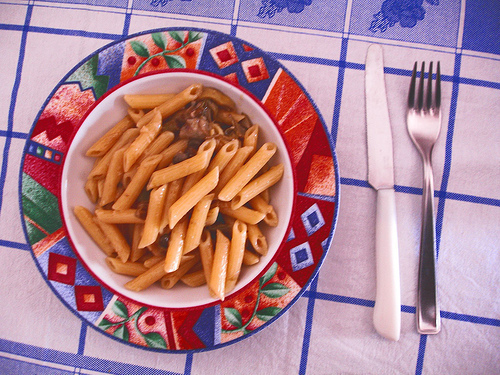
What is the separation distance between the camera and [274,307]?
47.3 inches

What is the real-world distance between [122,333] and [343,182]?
93cm

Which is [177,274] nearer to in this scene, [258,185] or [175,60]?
[258,185]

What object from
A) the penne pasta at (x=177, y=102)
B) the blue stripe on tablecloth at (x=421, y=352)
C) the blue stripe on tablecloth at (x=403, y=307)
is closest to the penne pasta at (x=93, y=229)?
the penne pasta at (x=177, y=102)

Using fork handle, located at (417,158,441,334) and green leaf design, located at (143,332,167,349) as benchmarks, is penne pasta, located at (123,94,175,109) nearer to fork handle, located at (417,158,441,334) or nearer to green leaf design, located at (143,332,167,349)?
green leaf design, located at (143,332,167,349)

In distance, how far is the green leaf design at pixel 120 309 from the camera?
4.00ft

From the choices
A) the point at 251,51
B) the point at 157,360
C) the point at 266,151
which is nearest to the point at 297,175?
the point at 266,151

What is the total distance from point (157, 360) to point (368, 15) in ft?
5.12

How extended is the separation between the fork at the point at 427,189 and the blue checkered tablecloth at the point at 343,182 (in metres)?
0.03

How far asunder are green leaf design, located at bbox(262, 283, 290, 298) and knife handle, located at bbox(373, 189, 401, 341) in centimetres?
40

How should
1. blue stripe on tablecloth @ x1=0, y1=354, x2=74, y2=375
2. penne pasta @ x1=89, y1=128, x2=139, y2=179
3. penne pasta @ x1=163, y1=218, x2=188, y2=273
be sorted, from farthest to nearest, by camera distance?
1. blue stripe on tablecloth @ x1=0, y1=354, x2=74, y2=375
2. penne pasta @ x1=89, y1=128, x2=139, y2=179
3. penne pasta @ x1=163, y1=218, x2=188, y2=273

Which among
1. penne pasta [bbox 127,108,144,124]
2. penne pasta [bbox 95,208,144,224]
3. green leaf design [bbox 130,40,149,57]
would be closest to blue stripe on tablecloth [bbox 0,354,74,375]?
penne pasta [bbox 95,208,144,224]

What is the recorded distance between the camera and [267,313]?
1.20 m

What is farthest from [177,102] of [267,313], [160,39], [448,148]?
[448,148]

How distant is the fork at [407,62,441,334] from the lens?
1384 millimetres
